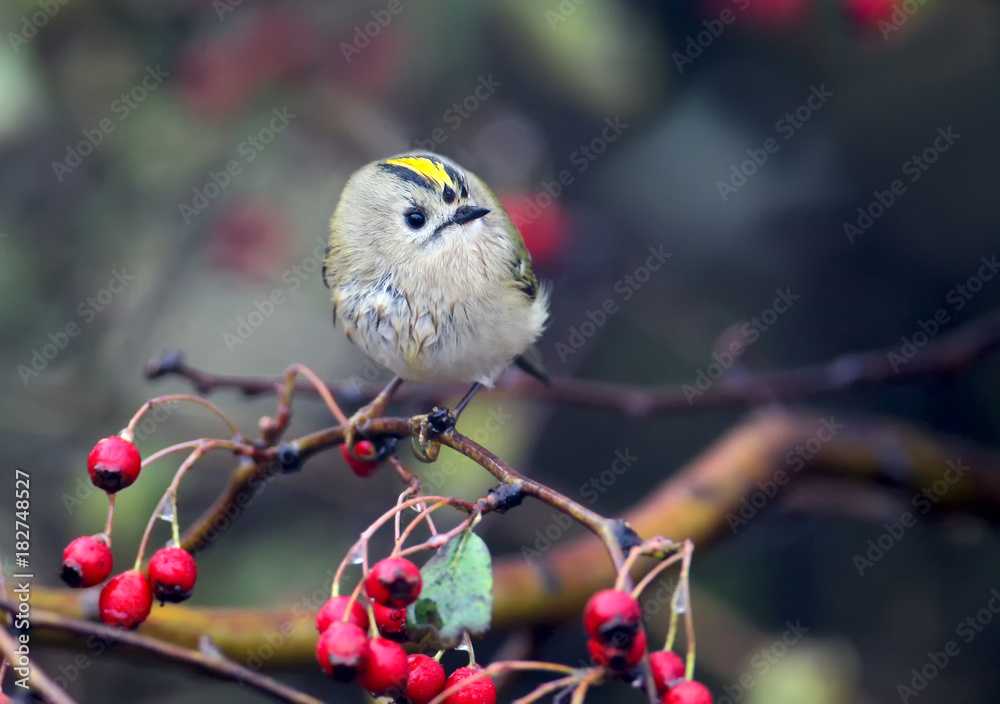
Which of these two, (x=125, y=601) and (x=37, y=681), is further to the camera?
(x=125, y=601)

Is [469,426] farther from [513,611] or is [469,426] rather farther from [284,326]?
[284,326]

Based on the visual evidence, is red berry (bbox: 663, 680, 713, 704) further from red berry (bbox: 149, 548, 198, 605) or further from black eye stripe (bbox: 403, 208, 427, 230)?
black eye stripe (bbox: 403, 208, 427, 230)

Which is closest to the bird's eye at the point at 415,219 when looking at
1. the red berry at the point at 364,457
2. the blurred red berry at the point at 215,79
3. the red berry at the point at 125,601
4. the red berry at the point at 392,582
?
the red berry at the point at 364,457

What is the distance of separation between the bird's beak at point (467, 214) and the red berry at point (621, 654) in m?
1.40

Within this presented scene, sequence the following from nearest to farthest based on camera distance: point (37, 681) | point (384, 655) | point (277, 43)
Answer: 1. point (37, 681)
2. point (384, 655)
3. point (277, 43)

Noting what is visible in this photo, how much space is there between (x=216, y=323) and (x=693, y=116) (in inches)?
83.0

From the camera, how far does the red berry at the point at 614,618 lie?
0.90 m

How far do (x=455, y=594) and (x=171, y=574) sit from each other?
0.47 meters

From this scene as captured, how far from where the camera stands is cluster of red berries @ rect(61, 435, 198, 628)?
1230 mm

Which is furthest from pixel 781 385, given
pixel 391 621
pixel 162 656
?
pixel 162 656

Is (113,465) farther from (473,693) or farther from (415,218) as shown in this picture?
(415,218)

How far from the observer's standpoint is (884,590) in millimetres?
3262


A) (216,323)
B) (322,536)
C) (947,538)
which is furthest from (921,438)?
(216,323)

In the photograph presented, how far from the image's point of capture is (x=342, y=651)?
104 centimetres
